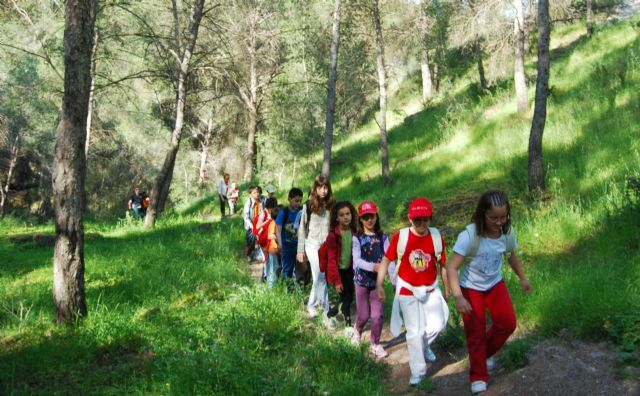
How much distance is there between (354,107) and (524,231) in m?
27.1

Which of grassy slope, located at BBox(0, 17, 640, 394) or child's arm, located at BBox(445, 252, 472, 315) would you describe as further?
grassy slope, located at BBox(0, 17, 640, 394)

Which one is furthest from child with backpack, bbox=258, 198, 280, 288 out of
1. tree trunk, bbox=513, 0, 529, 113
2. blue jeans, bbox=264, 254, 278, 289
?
tree trunk, bbox=513, 0, 529, 113

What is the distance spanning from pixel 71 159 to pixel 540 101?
7.41 m

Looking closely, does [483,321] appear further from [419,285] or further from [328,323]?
[328,323]

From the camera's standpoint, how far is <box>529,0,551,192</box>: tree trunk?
8.82 m

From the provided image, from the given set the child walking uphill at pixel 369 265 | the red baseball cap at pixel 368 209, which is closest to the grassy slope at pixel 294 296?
the child walking uphill at pixel 369 265

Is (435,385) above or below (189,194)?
below

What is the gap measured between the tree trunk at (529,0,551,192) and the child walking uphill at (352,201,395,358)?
15.3 ft

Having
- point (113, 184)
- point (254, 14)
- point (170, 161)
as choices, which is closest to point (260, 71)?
point (254, 14)

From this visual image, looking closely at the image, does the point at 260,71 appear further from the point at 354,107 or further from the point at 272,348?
the point at 272,348

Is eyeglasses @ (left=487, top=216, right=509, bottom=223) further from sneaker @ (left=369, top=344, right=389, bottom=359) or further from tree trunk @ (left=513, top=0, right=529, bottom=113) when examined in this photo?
tree trunk @ (left=513, top=0, right=529, bottom=113)

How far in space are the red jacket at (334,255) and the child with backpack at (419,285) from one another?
1.20 m

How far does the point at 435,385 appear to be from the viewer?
4777 mm

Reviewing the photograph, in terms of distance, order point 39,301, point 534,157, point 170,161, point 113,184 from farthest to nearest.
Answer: point 113,184, point 170,161, point 534,157, point 39,301
